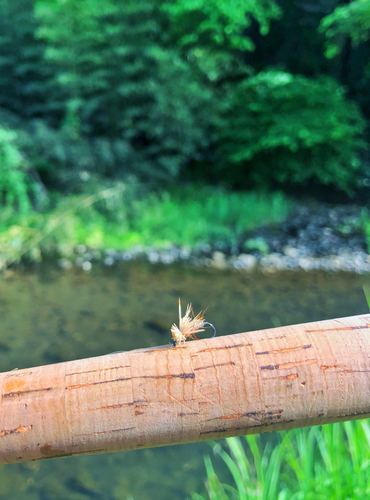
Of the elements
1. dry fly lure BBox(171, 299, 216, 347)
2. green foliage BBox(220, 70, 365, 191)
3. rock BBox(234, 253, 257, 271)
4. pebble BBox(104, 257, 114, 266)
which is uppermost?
green foliage BBox(220, 70, 365, 191)

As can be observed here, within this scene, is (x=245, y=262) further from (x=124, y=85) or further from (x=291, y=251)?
(x=124, y=85)

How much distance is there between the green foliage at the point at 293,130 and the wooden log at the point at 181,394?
6057 millimetres

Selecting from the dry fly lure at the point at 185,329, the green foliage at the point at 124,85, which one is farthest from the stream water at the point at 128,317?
the green foliage at the point at 124,85

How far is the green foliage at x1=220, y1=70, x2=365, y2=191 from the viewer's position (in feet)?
20.2

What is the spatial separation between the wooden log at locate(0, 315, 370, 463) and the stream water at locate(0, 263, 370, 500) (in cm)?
164

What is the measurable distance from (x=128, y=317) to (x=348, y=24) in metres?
5.31

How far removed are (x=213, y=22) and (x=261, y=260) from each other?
377 cm

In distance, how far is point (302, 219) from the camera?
6.07 metres

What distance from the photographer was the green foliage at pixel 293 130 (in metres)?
6.15

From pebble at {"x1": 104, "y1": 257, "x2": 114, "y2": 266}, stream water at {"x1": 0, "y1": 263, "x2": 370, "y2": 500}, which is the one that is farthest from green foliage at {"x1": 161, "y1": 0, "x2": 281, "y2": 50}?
stream water at {"x1": 0, "y1": 263, "x2": 370, "y2": 500}

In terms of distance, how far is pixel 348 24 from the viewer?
564 cm

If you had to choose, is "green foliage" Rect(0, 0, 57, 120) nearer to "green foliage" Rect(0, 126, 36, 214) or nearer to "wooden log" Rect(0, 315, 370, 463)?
"green foliage" Rect(0, 126, 36, 214)

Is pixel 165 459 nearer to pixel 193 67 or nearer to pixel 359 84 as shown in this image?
pixel 193 67

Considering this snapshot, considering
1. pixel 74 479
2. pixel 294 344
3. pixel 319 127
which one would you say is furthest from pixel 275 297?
pixel 319 127
